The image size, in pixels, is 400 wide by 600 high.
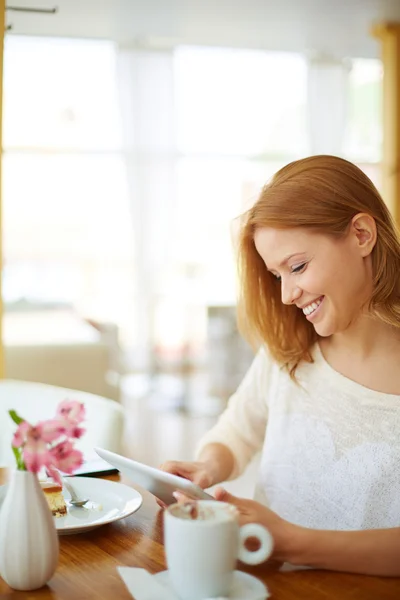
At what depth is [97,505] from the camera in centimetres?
119

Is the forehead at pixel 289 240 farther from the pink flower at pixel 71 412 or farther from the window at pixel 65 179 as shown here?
the window at pixel 65 179

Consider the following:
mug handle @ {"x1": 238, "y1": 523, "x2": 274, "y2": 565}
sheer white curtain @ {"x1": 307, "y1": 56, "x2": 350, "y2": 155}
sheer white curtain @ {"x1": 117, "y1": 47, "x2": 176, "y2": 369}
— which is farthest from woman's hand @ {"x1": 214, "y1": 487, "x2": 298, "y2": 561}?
sheer white curtain @ {"x1": 307, "y1": 56, "x2": 350, "y2": 155}

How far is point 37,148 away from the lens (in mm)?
6586

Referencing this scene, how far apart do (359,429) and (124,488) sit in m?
0.41

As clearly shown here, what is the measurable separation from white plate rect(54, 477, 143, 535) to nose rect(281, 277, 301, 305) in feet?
1.32

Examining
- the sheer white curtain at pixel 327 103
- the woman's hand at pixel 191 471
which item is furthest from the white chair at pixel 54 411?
the sheer white curtain at pixel 327 103

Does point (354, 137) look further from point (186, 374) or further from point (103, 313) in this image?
point (103, 313)

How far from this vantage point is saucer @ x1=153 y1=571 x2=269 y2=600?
0.87 meters

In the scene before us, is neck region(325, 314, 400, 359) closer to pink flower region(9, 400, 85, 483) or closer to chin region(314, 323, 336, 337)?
chin region(314, 323, 336, 337)

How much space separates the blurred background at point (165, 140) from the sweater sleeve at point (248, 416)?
2.98m

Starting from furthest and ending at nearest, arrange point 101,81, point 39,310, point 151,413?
point 101,81 → point 39,310 → point 151,413

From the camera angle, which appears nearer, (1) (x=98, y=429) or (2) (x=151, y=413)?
(1) (x=98, y=429)

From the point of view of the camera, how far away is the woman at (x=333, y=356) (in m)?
1.29

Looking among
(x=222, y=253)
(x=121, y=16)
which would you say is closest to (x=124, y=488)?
(x=121, y=16)
